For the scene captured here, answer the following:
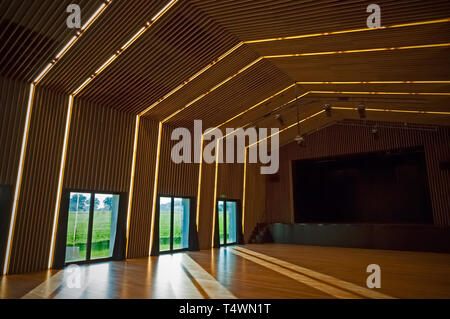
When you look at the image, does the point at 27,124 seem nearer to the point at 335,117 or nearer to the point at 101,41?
the point at 101,41

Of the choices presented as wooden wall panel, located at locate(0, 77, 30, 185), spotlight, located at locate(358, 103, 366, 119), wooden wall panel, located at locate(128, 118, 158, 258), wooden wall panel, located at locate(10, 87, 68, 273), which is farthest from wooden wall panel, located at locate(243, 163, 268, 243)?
wooden wall panel, located at locate(0, 77, 30, 185)

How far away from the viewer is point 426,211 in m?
11.6

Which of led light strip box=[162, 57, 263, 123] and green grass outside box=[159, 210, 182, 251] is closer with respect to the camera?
led light strip box=[162, 57, 263, 123]

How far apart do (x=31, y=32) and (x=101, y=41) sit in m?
1.13

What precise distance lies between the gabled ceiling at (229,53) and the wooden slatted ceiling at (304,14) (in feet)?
0.06

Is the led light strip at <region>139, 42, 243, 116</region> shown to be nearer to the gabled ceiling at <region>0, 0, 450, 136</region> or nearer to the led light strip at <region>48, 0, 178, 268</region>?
the gabled ceiling at <region>0, 0, 450, 136</region>

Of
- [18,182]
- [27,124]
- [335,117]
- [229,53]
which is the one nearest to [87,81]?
[27,124]

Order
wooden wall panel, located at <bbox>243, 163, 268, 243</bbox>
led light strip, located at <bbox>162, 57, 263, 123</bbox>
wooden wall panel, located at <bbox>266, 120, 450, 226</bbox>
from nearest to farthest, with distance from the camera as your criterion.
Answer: led light strip, located at <bbox>162, 57, 263, 123</bbox> < wooden wall panel, located at <bbox>266, 120, 450, 226</bbox> < wooden wall panel, located at <bbox>243, 163, 268, 243</bbox>

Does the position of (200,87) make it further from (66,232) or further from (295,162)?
(295,162)

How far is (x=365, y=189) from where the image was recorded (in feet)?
43.4

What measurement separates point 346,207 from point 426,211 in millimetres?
3045

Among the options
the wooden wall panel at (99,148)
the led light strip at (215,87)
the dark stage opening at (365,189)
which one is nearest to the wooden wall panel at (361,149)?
the dark stage opening at (365,189)

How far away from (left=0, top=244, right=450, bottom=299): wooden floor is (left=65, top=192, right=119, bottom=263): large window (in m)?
0.61

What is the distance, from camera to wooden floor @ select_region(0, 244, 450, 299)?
15.4 feet
